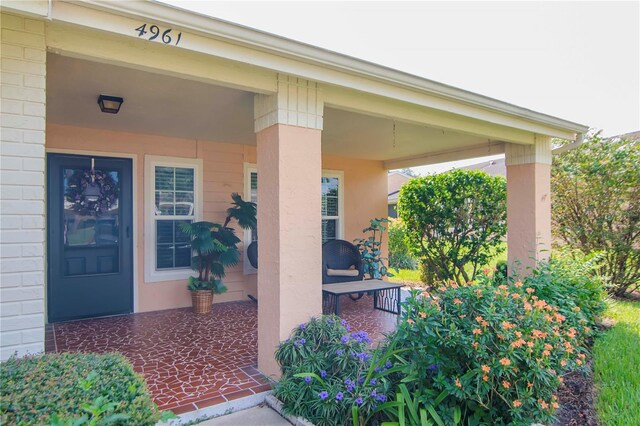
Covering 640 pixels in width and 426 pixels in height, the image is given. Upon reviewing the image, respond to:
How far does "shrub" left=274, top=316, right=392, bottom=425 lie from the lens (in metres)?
2.54

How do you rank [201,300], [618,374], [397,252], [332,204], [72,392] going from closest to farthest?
1. [72,392]
2. [618,374]
3. [201,300]
4. [332,204]
5. [397,252]

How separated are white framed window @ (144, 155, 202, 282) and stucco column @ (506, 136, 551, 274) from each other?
4783 millimetres

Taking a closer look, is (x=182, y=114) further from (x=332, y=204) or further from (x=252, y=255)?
(x=332, y=204)

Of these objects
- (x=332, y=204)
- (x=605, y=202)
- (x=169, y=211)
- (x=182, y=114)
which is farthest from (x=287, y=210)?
→ (x=605, y=202)

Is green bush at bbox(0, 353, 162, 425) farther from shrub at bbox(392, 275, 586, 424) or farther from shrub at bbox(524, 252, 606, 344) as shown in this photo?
shrub at bbox(524, 252, 606, 344)

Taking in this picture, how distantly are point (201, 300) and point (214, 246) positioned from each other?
2.74 feet

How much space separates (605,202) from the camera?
661cm

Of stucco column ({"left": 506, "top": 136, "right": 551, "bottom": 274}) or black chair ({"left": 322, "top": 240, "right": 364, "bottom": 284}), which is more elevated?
stucco column ({"left": 506, "top": 136, "right": 551, "bottom": 274})

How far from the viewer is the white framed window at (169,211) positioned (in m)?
5.59

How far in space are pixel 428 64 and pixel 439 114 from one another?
10.6ft

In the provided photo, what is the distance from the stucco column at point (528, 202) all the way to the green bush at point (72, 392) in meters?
5.14

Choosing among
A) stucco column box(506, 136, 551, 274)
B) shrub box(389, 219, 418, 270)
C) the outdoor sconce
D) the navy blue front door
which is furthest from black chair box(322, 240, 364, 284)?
shrub box(389, 219, 418, 270)

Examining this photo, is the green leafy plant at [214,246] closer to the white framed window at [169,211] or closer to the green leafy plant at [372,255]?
the white framed window at [169,211]

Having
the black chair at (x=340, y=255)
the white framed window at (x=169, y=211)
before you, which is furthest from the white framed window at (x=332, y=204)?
the white framed window at (x=169, y=211)
